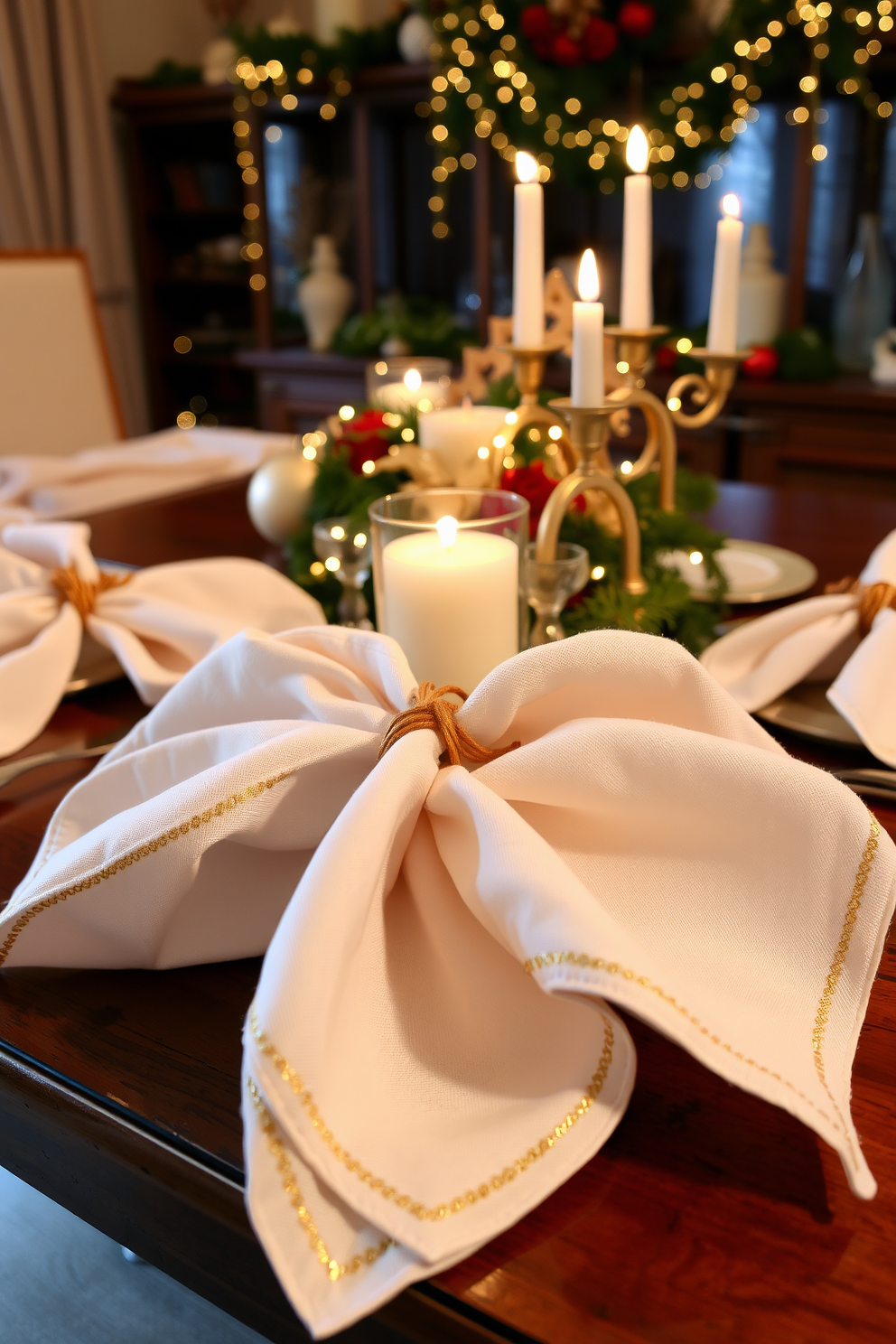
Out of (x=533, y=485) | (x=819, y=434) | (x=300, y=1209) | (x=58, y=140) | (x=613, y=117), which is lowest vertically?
(x=819, y=434)

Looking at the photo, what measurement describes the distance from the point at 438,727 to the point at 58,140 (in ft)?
12.3

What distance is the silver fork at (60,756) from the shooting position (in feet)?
2.01

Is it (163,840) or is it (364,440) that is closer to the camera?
(163,840)

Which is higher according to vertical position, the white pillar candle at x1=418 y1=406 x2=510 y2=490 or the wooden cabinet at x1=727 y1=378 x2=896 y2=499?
the white pillar candle at x1=418 y1=406 x2=510 y2=490

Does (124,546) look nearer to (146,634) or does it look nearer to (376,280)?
(146,634)

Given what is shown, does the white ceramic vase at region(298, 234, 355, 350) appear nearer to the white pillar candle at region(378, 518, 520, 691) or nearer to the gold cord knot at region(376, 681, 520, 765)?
the white pillar candle at region(378, 518, 520, 691)

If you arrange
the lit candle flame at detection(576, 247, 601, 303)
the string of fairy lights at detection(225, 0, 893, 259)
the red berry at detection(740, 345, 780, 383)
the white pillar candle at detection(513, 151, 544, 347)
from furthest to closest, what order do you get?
the red berry at detection(740, 345, 780, 383)
the string of fairy lights at detection(225, 0, 893, 259)
the white pillar candle at detection(513, 151, 544, 347)
the lit candle flame at detection(576, 247, 601, 303)

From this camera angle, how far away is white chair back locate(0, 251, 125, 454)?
2078 mm

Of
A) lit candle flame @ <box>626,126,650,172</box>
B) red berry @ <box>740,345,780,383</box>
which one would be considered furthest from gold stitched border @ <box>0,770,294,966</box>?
→ red berry @ <box>740,345,780,383</box>

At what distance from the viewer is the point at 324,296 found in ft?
10.6

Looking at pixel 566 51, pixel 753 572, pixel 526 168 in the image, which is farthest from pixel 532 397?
pixel 566 51

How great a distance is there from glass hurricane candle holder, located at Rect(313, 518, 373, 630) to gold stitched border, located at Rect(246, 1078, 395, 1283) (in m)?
0.52

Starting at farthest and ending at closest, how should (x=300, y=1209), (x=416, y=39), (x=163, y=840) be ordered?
(x=416, y=39)
(x=163, y=840)
(x=300, y=1209)

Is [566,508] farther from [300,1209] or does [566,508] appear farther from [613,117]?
[613,117]
